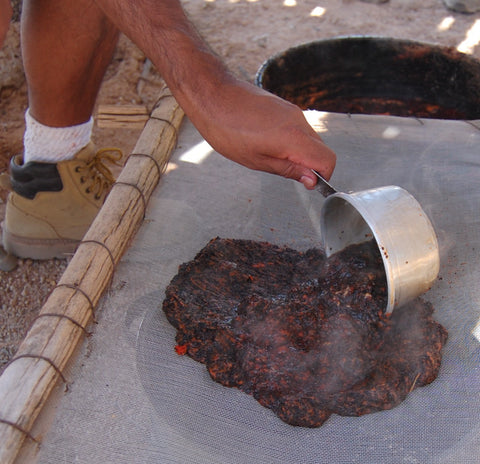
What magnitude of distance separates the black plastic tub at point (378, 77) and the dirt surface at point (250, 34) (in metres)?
0.68

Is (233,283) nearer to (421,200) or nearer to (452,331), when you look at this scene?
(452,331)

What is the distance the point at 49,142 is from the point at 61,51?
33cm

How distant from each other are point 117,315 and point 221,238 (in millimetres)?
417

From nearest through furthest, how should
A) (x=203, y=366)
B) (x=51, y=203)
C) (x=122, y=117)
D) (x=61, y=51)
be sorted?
1. (x=203, y=366)
2. (x=61, y=51)
3. (x=51, y=203)
4. (x=122, y=117)

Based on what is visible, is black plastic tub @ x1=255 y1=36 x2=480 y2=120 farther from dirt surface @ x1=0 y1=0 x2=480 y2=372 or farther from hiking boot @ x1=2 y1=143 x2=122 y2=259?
hiking boot @ x1=2 y1=143 x2=122 y2=259

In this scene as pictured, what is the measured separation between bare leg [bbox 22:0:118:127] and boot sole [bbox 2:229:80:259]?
47cm

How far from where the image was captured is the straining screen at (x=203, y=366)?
4.32 feet

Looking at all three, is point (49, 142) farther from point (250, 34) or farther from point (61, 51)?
point (250, 34)

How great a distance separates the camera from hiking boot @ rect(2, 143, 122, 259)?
2.14 metres

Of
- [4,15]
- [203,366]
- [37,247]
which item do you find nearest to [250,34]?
[37,247]

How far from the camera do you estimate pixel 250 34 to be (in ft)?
12.4

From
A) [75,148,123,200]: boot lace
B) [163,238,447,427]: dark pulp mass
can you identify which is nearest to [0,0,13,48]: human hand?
[75,148,123,200]: boot lace

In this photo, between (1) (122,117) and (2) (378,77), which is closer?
(2) (378,77)

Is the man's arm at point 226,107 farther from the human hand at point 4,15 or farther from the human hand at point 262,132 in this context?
the human hand at point 4,15
